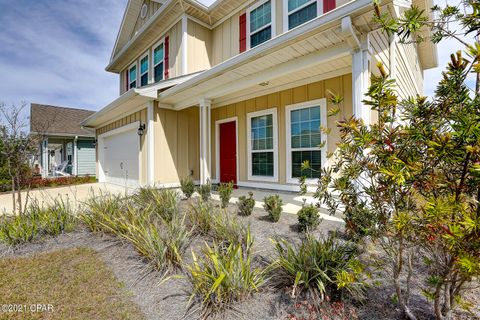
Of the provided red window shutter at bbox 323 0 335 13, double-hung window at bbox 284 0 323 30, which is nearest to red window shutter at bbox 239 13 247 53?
double-hung window at bbox 284 0 323 30

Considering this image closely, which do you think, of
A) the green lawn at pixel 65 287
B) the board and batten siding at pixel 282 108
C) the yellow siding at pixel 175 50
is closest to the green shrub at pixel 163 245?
the green lawn at pixel 65 287

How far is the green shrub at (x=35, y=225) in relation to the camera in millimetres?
3590

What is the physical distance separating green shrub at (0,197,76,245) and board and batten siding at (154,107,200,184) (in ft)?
10.6

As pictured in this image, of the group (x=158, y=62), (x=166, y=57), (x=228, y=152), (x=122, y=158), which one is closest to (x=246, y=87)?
(x=228, y=152)

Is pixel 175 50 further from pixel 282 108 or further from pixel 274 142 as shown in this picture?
pixel 274 142

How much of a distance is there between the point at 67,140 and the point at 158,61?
11.7 meters

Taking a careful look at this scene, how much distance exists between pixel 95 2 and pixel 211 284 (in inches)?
418

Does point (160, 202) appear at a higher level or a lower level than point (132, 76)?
lower

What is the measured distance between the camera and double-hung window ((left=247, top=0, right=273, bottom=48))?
6.90m

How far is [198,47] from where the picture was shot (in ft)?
28.2

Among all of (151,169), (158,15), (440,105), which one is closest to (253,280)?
(440,105)

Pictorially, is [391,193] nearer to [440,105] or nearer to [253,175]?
[440,105]

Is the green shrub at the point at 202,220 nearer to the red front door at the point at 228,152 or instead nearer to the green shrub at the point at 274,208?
the green shrub at the point at 274,208

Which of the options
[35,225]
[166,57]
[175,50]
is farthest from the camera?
[166,57]
